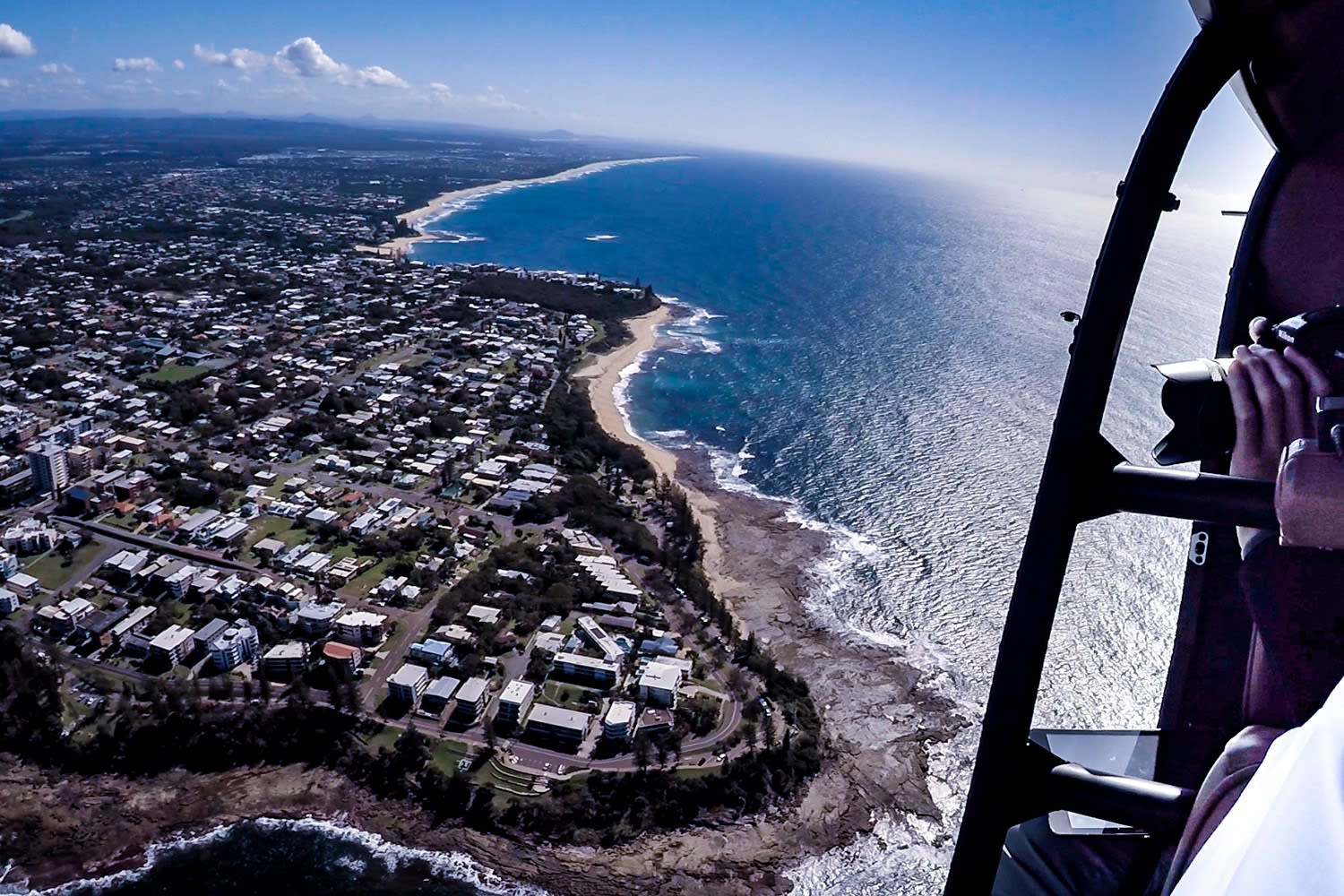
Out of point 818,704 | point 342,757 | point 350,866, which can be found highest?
point 818,704

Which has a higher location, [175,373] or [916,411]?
[916,411]

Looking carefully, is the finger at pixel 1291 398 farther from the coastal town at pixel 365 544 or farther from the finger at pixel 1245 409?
the coastal town at pixel 365 544

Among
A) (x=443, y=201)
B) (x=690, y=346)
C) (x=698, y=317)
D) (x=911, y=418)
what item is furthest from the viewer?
(x=443, y=201)

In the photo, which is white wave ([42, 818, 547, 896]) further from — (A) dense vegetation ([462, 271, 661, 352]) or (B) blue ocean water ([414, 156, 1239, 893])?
(A) dense vegetation ([462, 271, 661, 352])

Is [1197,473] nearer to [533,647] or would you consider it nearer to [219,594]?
[533,647]

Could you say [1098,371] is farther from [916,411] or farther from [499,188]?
[499,188]

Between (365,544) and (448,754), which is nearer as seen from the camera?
(448,754)

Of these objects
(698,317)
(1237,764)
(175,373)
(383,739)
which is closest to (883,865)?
(383,739)
